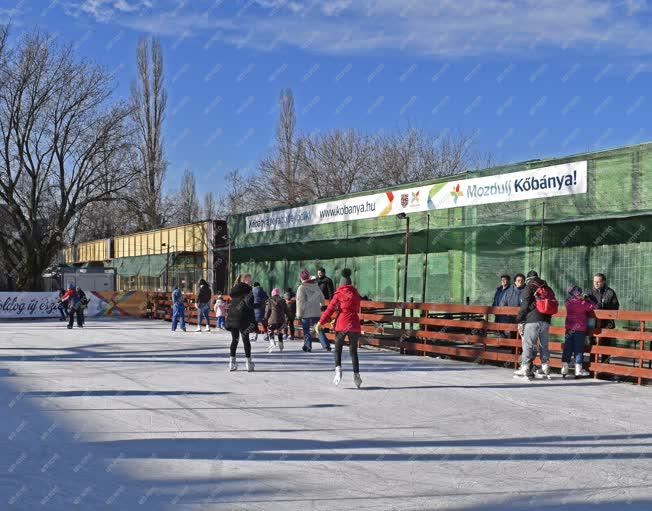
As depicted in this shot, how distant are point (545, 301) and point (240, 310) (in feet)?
15.8

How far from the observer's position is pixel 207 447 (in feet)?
23.0

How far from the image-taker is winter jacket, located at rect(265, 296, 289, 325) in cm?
1727

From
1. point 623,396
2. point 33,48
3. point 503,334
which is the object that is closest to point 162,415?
point 623,396

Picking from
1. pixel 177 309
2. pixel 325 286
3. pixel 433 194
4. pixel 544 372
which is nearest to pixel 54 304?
pixel 177 309

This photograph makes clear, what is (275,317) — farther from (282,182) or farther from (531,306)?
(282,182)

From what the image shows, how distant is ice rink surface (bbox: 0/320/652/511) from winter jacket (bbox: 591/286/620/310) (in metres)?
1.54

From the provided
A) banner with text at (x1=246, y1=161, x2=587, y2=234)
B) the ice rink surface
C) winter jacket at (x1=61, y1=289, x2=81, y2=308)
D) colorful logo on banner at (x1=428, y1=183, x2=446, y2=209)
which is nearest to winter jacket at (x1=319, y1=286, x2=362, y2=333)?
the ice rink surface

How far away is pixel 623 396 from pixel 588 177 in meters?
7.70

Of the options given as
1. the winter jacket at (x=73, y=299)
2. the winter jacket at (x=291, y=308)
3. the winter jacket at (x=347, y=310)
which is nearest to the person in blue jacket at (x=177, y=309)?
the winter jacket at (x=73, y=299)

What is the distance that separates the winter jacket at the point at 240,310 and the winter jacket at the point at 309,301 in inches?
165

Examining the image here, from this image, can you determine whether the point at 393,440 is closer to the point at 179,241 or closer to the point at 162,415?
the point at 162,415

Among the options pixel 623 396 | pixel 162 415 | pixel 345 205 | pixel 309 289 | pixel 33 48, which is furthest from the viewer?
pixel 33 48

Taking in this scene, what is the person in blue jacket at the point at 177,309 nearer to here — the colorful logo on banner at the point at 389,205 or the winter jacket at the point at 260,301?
the winter jacket at the point at 260,301

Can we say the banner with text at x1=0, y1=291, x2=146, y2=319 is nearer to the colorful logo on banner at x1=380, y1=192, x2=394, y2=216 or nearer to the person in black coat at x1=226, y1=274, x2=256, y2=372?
the colorful logo on banner at x1=380, y1=192, x2=394, y2=216
